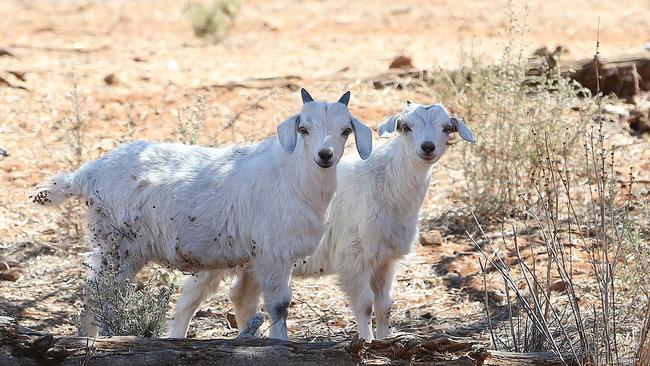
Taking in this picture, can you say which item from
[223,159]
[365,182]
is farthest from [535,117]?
[223,159]

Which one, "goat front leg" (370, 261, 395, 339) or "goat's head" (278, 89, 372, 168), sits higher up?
"goat's head" (278, 89, 372, 168)

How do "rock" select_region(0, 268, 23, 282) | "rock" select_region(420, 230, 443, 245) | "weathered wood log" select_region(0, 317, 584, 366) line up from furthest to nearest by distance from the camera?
"rock" select_region(420, 230, 443, 245)
"rock" select_region(0, 268, 23, 282)
"weathered wood log" select_region(0, 317, 584, 366)

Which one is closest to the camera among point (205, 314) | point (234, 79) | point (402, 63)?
point (205, 314)

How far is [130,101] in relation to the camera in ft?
38.1

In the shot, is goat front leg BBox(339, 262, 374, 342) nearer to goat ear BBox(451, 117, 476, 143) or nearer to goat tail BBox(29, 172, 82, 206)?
goat ear BBox(451, 117, 476, 143)

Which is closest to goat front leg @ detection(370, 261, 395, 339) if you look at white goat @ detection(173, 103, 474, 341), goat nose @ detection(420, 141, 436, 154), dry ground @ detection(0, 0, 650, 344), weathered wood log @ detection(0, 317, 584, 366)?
white goat @ detection(173, 103, 474, 341)

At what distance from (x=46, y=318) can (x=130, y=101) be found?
4.79 m

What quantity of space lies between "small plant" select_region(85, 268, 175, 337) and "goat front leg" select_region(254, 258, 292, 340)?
0.58 meters

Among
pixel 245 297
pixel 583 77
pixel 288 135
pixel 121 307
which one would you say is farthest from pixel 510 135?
pixel 121 307

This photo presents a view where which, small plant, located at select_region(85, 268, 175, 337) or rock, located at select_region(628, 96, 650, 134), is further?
rock, located at select_region(628, 96, 650, 134)

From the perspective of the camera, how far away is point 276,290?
6.11 m

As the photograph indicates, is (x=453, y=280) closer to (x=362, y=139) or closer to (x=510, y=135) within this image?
(x=510, y=135)

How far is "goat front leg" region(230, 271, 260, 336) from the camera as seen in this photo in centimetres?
677

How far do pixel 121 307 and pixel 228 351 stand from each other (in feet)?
3.98
